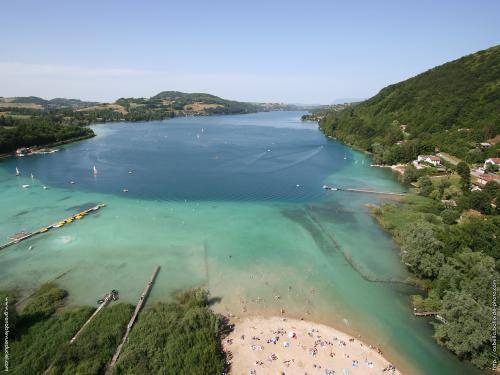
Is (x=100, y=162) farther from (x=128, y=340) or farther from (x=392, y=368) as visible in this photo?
(x=392, y=368)

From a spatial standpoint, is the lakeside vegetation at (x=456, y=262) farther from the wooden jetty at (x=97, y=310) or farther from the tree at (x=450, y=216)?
the wooden jetty at (x=97, y=310)

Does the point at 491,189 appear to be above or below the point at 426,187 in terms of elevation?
above

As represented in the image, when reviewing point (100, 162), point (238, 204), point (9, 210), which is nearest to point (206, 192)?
point (238, 204)

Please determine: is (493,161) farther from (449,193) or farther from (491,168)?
(449,193)

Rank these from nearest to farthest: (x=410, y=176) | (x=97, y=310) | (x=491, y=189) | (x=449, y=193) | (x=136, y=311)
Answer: (x=136, y=311) → (x=97, y=310) → (x=491, y=189) → (x=449, y=193) → (x=410, y=176)

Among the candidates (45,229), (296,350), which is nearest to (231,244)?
(296,350)

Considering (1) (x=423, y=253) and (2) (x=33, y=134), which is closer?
(1) (x=423, y=253)

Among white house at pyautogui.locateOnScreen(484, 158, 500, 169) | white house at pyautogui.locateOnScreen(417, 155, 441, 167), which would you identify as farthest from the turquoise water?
white house at pyautogui.locateOnScreen(484, 158, 500, 169)

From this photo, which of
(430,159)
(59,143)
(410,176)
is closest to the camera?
(410,176)

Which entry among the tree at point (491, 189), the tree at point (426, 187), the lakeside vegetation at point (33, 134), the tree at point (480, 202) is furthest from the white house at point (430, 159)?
the lakeside vegetation at point (33, 134)
